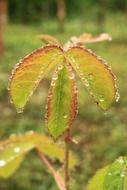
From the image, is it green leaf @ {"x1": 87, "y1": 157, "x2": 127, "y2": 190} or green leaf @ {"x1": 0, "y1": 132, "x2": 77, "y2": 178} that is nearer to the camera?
green leaf @ {"x1": 87, "y1": 157, "x2": 127, "y2": 190}

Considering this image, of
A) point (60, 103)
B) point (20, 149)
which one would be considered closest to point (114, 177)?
point (60, 103)

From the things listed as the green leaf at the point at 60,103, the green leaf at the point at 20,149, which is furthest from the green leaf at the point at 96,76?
the green leaf at the point at 20,149

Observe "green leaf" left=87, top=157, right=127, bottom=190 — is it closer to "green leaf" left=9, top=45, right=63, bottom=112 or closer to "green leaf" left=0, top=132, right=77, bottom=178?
"green leaf" left=9, top=45, right=63, bottom=112

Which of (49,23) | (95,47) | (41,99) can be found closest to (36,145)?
(41,99)

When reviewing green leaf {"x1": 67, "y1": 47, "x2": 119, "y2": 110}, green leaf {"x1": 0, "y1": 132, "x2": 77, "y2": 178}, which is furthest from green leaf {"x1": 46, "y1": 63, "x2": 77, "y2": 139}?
green leaf {"x1": 0, "y1": 132, "x2": 77, "y2": 178}

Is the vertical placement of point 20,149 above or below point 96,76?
below

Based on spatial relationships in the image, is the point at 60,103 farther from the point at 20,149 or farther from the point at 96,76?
the point at 20,149

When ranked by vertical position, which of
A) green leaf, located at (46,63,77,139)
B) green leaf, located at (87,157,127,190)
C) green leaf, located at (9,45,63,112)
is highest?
green leaf, located at (9,45,63,112)
